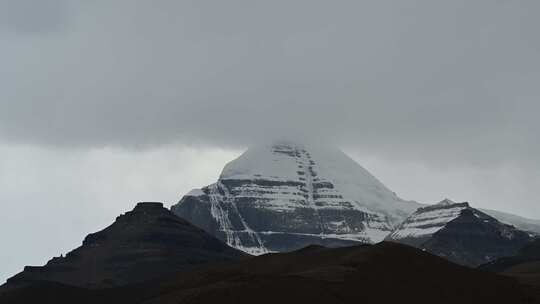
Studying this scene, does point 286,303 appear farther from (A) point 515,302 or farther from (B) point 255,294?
(A) point 515,302

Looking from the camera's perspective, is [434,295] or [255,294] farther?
[434,295]

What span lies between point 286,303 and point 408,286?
30.1 m

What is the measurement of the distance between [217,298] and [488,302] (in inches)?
1816

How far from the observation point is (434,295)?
196625mm

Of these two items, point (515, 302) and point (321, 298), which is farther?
point (515, 302)

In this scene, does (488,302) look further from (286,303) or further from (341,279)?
(286,303)

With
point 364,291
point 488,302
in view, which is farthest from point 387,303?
point 488,302

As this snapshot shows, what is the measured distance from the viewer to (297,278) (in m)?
189

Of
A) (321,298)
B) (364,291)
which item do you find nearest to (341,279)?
(364,291)

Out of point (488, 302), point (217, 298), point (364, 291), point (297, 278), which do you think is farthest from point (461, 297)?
point (217, 298)

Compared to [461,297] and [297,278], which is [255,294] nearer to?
[297,278]

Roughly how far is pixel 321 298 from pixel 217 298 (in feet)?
51.7

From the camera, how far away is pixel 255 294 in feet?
591

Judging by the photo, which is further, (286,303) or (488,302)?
(488,302)
